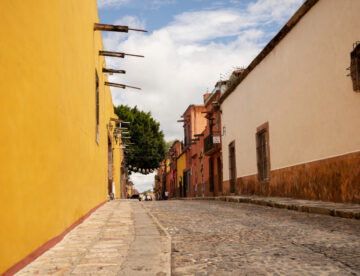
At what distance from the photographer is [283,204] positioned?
367 inches

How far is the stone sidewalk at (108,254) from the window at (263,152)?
9.10 m

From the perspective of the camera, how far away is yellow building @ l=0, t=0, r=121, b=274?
2771mm

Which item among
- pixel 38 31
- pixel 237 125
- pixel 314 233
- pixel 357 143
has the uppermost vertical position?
pixel 237 125

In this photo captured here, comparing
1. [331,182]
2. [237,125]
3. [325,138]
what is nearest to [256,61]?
[237,125]

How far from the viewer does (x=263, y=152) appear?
571 inches

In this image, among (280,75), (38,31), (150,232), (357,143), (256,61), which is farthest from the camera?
(256,61)

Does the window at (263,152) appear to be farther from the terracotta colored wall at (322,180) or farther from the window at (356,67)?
the window at (356,67)

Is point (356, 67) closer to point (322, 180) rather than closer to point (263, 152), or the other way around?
point (322, 180)

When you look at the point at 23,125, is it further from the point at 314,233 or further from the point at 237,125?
the point at 237,125

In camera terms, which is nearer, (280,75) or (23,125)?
(23,125)

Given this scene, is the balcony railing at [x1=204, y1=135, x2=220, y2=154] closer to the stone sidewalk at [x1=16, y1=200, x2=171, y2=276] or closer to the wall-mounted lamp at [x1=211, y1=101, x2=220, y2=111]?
the wall-mounted lamp at [x1=211, y1=101, x2=220, y2=111]

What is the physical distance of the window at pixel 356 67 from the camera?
312 inches

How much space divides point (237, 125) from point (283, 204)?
8.81 metres

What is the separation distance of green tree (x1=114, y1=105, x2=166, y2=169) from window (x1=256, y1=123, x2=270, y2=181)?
2026 centimetres
